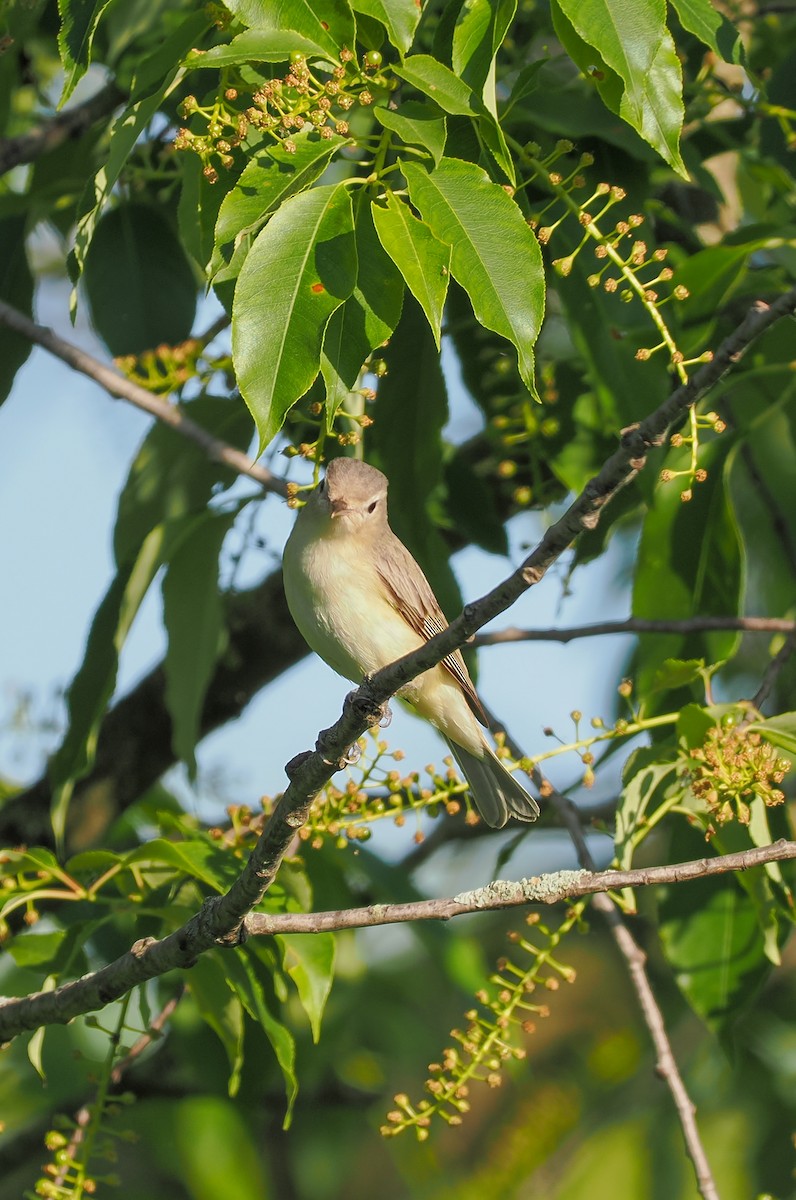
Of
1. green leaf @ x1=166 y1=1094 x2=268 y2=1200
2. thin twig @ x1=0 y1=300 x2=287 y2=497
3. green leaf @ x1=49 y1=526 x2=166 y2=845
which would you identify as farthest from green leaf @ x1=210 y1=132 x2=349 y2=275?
green leaf @ x1=166 y1=1094 x2=268 y2=1200

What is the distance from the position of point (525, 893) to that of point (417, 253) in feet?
3.79

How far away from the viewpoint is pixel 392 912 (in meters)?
2.48

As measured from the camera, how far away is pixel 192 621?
410 centimetres

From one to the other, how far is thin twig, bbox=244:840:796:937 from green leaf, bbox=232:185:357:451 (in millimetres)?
929

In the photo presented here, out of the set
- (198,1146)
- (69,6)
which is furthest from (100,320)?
(198,1146)

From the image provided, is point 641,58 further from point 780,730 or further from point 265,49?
point 780,730

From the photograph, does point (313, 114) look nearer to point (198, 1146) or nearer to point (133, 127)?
point (133, 127)

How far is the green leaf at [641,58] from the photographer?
2.29 m

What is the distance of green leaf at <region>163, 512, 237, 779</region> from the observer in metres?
4.02

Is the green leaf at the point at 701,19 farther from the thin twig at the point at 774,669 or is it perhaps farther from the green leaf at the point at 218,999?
the green leaf at the point at 218,999

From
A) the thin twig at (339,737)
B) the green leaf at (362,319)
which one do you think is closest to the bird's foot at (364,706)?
the thin twig at (339,737)

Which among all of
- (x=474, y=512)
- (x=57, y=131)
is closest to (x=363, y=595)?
(x=474, y=512)

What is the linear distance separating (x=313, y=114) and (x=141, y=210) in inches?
88.6

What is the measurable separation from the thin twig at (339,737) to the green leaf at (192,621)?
48.1 inches
